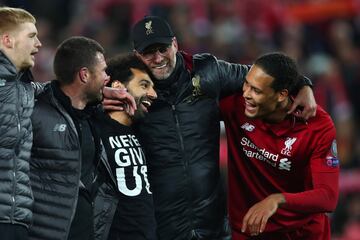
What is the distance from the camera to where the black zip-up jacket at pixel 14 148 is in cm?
596

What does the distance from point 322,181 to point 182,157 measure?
862 mm

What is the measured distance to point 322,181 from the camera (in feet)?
22.1

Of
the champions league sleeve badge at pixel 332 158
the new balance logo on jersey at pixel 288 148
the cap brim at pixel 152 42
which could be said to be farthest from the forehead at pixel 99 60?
the champions league sleeve badge at pixel 332 158

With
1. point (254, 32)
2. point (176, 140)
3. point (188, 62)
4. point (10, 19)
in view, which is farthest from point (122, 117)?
point (254, 32)

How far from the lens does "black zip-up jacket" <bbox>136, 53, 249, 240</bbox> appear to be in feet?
22.4

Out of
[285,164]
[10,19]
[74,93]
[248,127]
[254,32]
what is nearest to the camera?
[10,19]

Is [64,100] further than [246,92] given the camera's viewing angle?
No

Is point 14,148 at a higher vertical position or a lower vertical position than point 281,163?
higher

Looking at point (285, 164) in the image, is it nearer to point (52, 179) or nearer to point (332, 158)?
point (332, 158)

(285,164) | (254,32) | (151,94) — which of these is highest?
(151,94)

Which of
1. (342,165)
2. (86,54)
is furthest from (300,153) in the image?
(342,165)

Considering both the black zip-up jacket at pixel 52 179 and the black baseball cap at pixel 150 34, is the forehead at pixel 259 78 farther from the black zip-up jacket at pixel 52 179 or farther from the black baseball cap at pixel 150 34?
the black zip-up jacket at pixel 52 179

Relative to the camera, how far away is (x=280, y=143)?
22.9 feet

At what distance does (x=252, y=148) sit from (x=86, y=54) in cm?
126
